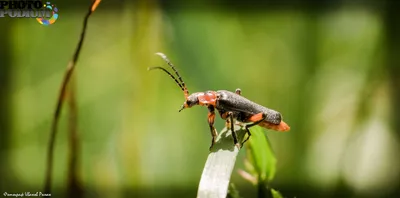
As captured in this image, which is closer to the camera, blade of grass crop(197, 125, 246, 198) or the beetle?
blade of grass crop(197, 125, 246, 198)

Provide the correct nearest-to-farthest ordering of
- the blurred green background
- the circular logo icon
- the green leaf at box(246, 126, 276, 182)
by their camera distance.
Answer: the green leaf at box(246, 126, 276, 182)
the circular logo icon
the blurred green background

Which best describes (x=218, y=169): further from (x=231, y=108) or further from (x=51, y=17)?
(x=51, y=17)

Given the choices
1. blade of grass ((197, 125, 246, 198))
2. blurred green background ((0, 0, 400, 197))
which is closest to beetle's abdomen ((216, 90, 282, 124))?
blade of grass ((197, 125, 246, 198))

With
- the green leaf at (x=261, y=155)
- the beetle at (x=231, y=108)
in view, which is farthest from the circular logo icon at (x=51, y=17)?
the green leaf at (x=261, y=155)

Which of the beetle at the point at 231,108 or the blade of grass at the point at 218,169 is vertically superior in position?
the beetle at the point at 231,108

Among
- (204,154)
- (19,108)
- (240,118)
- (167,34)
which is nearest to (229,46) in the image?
(167,34)

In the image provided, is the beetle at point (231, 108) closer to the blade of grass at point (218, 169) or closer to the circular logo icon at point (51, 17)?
the blade of grass at point (218, 169)

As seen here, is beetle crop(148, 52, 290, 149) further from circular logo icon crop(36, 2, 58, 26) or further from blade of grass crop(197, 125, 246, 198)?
circular logo icon crop(36, 2, 58, 26)
